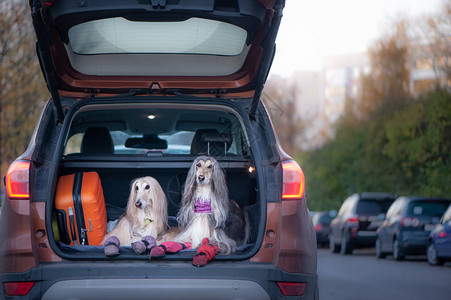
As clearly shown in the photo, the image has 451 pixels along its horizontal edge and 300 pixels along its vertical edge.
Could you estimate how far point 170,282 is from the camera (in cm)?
552

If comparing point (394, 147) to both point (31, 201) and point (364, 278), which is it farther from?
point (31, 201)

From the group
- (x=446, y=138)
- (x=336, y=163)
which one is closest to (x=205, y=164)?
(x=446, y=138)

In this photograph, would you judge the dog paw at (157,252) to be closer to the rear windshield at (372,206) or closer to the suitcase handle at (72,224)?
the suitcase handle at (72,224)

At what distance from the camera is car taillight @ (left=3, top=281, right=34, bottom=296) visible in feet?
18.1

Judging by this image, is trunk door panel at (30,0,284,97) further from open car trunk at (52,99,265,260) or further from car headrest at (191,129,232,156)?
car headrest at (191,129,232,156)

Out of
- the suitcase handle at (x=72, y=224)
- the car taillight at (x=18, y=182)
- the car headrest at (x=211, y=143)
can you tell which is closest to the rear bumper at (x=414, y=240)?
the car headrest at (x=211, y=143)

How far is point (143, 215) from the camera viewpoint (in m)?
6.85

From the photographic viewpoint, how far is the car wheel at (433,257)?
18891 millimetres

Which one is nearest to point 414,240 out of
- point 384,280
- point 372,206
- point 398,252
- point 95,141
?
point 398,252

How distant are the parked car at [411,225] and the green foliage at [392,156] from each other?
1123 cm

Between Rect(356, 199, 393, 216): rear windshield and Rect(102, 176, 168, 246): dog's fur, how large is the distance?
1944 cm

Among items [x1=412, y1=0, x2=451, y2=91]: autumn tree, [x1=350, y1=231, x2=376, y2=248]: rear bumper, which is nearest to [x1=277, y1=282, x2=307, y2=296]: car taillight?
[x1=350, y1=231, x2=376, y2=248]: rear bumper

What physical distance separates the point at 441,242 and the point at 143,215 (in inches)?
495

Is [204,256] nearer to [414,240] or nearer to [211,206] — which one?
[211,206]
